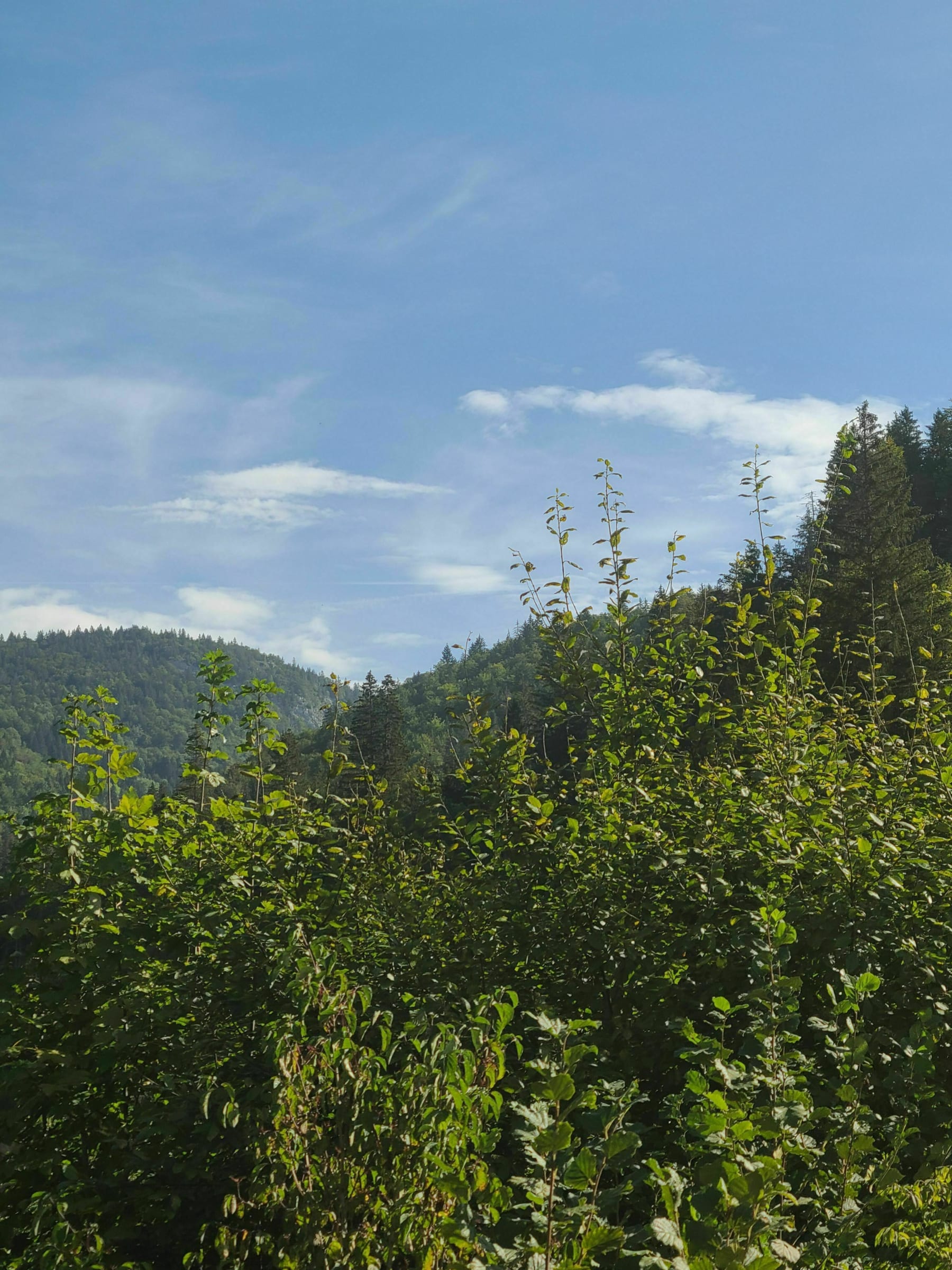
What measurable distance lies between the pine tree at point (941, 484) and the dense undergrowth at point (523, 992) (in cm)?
5646

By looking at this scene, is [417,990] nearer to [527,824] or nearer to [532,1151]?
[527,824]

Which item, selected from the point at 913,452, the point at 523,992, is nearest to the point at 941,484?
the point at 913,452

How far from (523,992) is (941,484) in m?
63.7

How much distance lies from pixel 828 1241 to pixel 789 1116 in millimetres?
277

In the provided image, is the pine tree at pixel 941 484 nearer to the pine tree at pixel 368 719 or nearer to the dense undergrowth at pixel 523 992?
the pine tree at pixel 368 719

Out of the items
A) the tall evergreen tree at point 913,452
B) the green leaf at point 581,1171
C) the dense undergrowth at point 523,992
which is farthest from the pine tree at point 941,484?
the green leaf at point 581,1171

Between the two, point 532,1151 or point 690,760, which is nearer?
point 532,1151

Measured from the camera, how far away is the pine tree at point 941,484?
184 feet

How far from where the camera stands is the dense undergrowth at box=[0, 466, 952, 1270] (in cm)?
214

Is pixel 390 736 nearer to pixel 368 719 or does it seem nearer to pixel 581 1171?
pixel 368 719

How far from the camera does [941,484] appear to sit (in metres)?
58.4

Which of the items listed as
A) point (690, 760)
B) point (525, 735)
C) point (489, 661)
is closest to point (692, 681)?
point (690, 760)

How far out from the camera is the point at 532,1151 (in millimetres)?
1852

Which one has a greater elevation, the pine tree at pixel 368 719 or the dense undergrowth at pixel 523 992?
the pine tree at pixel 368 719
